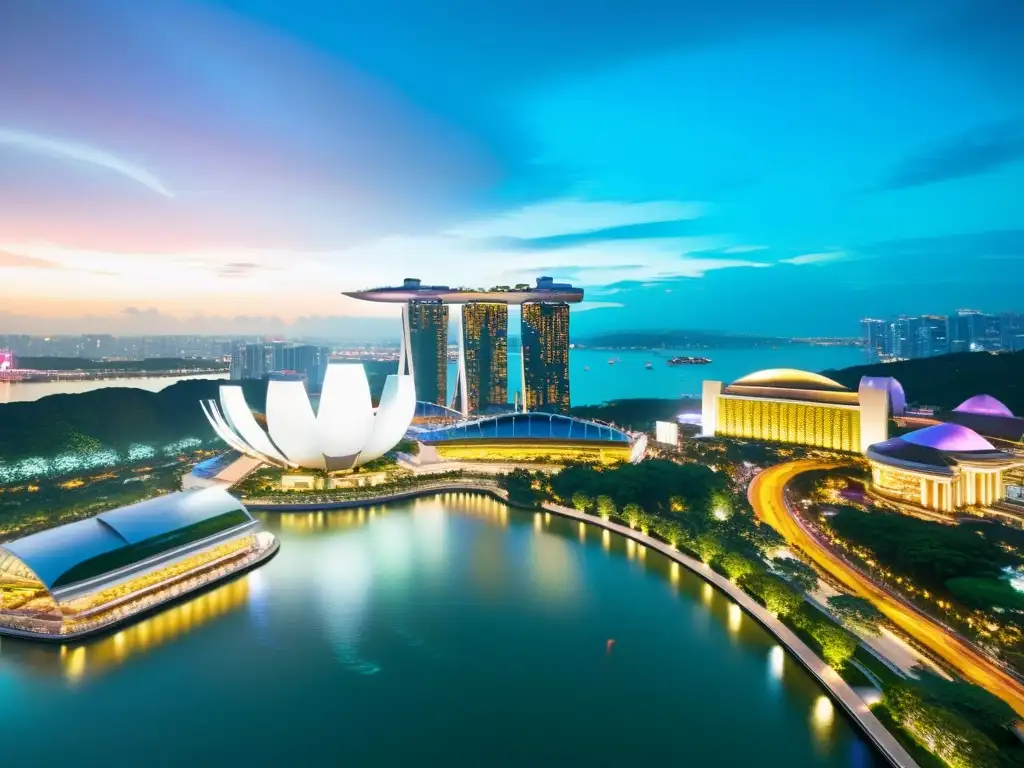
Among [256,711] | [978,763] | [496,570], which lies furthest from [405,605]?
[978,763]

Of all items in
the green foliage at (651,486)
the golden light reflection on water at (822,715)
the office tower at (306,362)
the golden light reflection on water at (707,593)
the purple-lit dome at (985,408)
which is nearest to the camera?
the golden light reflection on water at (822,715)

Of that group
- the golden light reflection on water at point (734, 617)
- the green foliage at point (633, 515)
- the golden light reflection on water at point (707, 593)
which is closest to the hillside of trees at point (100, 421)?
the green foliage at point (633, 515)

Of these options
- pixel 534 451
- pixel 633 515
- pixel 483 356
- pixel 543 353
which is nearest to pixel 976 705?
pixel 633 515

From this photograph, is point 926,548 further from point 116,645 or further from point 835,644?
point 116,645

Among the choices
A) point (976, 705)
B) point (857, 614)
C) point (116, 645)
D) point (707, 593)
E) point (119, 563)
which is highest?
point (119, 563)

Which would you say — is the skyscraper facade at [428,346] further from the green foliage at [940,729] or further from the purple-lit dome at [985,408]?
the green foliage at [940,729]
